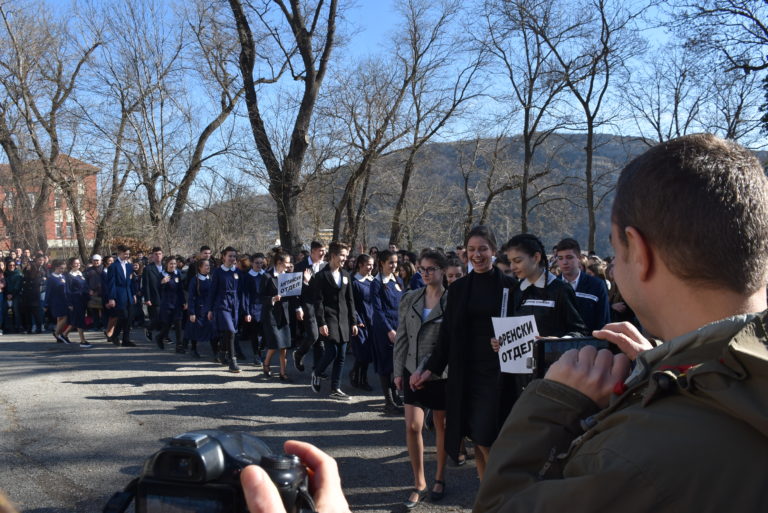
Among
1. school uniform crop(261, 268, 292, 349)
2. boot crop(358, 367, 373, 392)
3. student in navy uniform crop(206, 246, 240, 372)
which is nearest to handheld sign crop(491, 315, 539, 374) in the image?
boot crop(358, 367, 373, 392)

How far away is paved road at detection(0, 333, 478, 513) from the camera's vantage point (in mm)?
5195

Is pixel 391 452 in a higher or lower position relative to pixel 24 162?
lower

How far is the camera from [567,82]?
20.2 metres

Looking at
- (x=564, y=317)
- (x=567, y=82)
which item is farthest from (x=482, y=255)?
(x=567, y=82)

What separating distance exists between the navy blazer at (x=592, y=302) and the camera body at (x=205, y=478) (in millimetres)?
4871

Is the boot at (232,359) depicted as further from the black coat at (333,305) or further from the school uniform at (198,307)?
the black coat at (333,305)

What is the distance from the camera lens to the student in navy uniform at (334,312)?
350 inches

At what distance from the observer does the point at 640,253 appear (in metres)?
1.21

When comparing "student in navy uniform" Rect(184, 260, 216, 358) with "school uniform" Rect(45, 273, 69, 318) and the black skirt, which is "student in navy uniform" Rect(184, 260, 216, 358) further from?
the black skirt

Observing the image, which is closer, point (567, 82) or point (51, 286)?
point (51, 286)

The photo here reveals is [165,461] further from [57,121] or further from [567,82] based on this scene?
[57,121]

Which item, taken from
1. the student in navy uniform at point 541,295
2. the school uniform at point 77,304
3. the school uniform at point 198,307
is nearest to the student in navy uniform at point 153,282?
the school uniform at point 77,304

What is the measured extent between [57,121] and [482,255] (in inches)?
871

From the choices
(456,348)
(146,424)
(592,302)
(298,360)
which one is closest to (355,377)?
(298,360)
